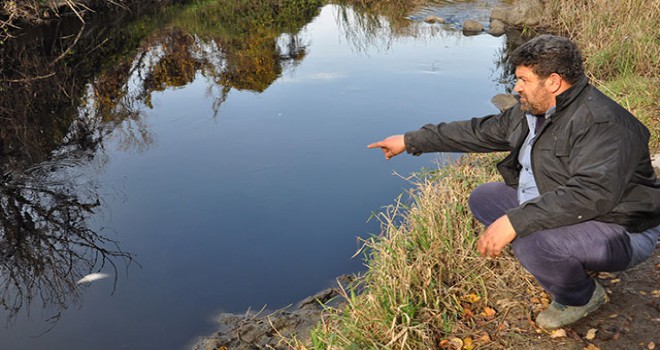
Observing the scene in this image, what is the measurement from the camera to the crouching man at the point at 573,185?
252 cm

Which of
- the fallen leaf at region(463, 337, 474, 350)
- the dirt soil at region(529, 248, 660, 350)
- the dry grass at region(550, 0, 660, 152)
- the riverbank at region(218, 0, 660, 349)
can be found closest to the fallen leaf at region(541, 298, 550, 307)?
the riverbank at region(218, 0, 660, 349)

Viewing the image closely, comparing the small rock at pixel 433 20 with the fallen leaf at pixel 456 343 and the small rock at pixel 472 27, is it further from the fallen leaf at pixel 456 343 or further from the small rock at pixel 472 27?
the fallen leaf at pixel 456 343

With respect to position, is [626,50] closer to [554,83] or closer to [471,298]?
[471,298]

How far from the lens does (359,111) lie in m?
9.19

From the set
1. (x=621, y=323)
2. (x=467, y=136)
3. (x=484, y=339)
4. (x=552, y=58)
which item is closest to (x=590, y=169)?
(x=552, y=58)

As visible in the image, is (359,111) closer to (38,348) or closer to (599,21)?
(599,21)

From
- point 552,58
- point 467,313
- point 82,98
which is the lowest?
point 82,98

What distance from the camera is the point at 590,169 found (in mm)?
2506

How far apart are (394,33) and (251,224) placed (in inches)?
422

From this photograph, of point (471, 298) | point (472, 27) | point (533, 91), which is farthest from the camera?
point (472, 27)

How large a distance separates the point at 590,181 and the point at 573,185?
0.07 metres

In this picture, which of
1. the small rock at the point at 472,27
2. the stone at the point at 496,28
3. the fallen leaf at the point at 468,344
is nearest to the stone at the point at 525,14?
the stone at the point at 496,28

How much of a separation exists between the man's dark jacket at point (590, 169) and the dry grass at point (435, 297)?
853mm

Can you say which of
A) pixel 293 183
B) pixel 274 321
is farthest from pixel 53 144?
pixel 274 321
